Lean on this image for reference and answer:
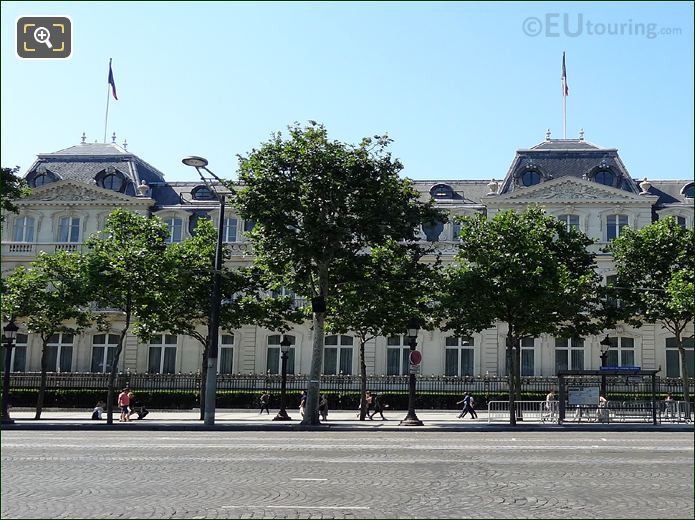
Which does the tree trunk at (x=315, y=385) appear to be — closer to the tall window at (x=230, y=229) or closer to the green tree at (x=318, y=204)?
the green tree at (x=318, y=204)

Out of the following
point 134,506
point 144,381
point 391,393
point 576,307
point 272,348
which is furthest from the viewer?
point 272,348

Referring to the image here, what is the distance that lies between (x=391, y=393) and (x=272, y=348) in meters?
11.4

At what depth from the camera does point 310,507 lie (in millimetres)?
10805

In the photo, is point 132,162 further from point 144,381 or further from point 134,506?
point 134,506

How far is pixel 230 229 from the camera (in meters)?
52.6

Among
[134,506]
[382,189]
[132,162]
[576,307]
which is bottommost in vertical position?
[134,506]

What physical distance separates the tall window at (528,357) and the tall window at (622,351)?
470 centimetres

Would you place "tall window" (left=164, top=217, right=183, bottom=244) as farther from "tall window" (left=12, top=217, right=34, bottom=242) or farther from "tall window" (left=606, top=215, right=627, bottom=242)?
"tall window" (left=606, top=215, right=627, bottom=242)

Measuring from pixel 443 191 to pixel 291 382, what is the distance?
17285 mm

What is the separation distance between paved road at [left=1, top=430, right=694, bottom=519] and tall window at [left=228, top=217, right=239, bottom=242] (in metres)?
33.2

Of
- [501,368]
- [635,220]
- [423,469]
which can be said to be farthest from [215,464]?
[635,220]

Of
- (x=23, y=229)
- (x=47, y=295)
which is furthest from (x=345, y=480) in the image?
(x=23, y=229)

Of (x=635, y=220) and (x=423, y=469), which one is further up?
(x=635, y=220)

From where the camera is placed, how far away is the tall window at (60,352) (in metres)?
51.6
